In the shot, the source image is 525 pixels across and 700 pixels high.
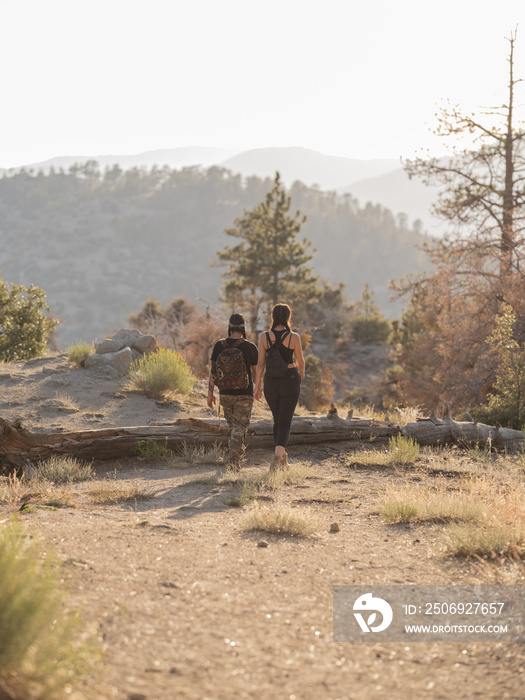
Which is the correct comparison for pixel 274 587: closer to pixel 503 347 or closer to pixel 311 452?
pixel 311 452

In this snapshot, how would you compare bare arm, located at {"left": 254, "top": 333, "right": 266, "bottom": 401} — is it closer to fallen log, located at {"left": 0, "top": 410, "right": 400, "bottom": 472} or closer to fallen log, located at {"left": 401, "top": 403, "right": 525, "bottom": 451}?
fallen log, located at {"left": 0, "top": 410, "right": 400, "bottom": 472}

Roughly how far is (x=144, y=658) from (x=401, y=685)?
1.14 metres

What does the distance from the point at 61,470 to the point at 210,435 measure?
2.33 meters

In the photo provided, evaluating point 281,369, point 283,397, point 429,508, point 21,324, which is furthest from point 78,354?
point 429,508

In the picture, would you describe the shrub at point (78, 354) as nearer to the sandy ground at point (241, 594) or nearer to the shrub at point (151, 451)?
the shrub at point (151, 451)

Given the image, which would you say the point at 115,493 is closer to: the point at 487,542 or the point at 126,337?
the point at 487,542

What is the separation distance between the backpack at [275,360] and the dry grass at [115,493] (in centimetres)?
197

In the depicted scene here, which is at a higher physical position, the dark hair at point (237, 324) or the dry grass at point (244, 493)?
the dark hair at point (237, 324)

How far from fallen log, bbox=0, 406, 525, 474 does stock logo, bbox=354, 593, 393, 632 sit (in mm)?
4842

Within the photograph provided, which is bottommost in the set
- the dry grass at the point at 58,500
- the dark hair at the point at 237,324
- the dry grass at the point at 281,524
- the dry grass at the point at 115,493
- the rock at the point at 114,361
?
the dry grass at the point at 115,493

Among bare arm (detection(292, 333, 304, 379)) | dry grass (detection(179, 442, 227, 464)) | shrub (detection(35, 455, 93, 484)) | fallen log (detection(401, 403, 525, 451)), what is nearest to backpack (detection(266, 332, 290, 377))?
bare arm (detection(292, 333, 304, 379))

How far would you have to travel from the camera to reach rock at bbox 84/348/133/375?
13516mm

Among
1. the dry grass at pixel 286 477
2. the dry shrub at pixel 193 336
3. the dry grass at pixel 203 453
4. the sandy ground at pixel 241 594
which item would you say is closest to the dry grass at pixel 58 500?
the sandy ground at pixel 241 594

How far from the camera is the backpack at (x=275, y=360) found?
7328 millimetres
